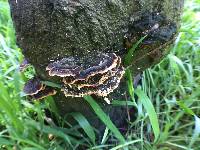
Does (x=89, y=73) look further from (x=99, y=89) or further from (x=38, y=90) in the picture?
(x=38, y=90)

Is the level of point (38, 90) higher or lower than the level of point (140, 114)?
higher

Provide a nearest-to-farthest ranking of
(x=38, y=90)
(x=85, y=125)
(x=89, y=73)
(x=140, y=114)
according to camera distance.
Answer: (x=89, y=73)
(x=38, y=90)
(x=85, y=125)
(x=140, y=114)

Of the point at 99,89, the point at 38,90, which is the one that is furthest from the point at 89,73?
the point at 38,90

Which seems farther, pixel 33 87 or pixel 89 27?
pixel 33 87

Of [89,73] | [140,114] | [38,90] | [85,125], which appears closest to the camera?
[89,73]

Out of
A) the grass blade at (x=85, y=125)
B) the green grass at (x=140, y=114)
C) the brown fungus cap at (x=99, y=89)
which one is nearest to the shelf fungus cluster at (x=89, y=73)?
the brown fungus cap at (x=99, y=89)

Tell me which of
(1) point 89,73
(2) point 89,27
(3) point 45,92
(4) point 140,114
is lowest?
(4) point 140,114

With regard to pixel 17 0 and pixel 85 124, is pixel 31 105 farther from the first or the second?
pixel 17 0
